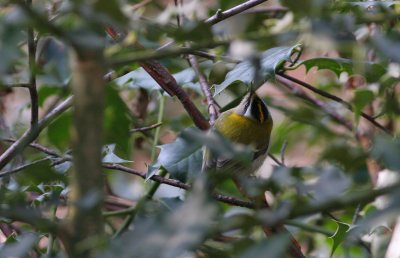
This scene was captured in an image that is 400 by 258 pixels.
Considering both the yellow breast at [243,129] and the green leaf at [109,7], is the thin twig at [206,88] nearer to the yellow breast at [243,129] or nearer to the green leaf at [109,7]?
the yellow breast at [243,129]

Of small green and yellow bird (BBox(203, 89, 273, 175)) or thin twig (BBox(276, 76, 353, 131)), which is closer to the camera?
thin twig (BBox(276, 76, 353, 131))

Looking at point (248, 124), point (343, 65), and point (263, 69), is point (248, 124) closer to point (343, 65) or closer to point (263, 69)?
point (343, 65)

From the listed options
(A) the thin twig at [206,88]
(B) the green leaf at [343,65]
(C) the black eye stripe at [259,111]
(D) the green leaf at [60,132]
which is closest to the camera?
(D) the green leaf at [60,132]

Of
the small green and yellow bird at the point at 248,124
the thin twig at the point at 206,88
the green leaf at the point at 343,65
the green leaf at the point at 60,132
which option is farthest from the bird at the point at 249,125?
the green leaf at the point at 60,132

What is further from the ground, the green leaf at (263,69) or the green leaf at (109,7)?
the green leaf at (109,7)

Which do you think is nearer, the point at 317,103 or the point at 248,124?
the point at 317,103

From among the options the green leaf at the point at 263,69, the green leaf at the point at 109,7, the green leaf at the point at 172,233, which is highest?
the green leaf at the point at 109,7

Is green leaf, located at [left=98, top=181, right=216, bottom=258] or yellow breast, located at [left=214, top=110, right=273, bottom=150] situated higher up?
green leaf, located at [left=98, top=181, right=216, bottom=258]

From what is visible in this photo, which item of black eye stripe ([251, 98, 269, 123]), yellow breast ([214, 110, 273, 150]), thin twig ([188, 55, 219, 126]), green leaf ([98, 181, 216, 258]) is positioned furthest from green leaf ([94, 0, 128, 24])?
black eye stripe ([251, 98, 269, 123])

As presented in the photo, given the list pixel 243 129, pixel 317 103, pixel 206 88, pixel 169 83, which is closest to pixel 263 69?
pixel 169 83

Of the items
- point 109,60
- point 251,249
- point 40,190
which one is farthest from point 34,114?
point 251,249

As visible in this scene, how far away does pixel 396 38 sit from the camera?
58 centimetres

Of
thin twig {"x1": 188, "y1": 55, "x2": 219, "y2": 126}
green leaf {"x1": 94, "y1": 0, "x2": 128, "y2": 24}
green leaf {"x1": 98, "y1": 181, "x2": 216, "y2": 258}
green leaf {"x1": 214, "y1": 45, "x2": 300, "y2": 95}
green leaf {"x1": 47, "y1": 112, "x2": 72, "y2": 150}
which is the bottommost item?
thin twig {"x1": 188, "y1": 55, "x2": 219, "y2": 126}

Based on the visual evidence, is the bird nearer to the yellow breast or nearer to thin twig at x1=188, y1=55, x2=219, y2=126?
the yellow breast
